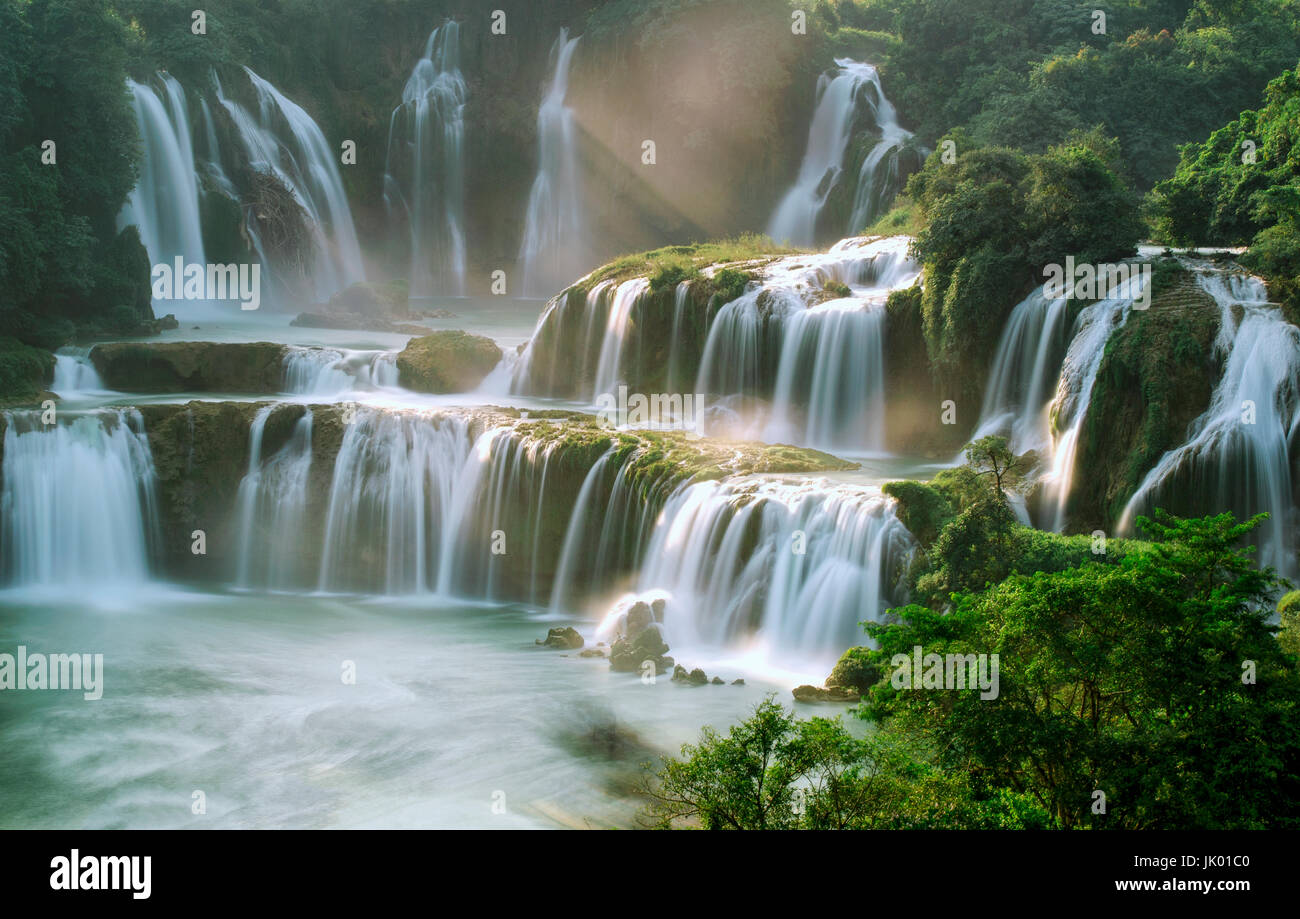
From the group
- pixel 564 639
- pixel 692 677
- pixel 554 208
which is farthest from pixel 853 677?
pixel 554 208

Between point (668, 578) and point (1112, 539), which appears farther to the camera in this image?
point (668, 578)

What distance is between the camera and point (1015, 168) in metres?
24.0

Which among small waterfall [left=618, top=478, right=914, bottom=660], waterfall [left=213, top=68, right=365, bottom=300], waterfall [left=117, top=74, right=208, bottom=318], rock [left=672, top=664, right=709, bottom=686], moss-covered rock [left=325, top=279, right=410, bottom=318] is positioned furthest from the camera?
waterfall [left=213, top=68, right=365, bottom=300]

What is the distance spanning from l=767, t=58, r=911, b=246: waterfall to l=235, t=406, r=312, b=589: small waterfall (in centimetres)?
1916

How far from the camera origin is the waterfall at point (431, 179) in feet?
153

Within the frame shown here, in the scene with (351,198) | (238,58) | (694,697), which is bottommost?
(694,697)

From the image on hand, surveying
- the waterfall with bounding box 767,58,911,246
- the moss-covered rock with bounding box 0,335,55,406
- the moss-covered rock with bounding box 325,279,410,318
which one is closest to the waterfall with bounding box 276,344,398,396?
the moss-covered rock with bounding box 0,335,55,406

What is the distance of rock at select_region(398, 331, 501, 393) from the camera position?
2909cm

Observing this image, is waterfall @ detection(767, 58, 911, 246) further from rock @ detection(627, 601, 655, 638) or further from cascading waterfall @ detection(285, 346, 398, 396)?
rock @ detection(627, 601, 655, 638)
